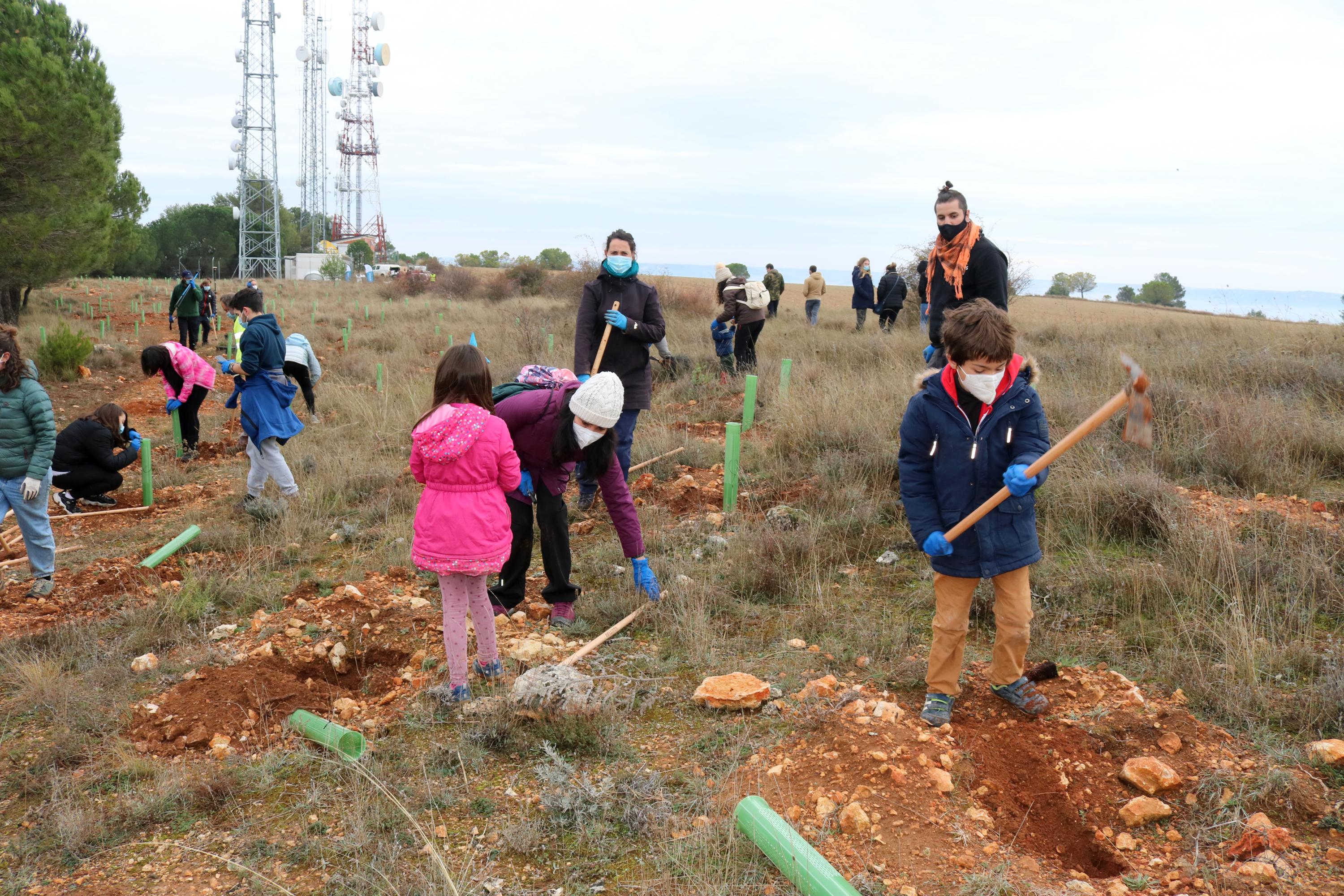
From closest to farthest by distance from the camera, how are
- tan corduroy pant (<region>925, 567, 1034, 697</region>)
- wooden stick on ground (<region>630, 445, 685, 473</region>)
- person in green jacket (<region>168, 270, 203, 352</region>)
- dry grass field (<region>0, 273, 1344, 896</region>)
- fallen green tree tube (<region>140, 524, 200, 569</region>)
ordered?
dry grass field (<region>0, 273, 1344, 896</region>), tan corduroy pant (<region>925, 567, 1034, 697</region>), fallen green tree tube (<region>140, 524, 200, 569</region>), wooden stick on ground (<region>630, 445, 685, 473</region>), person in green jacket (<region>168, 270, 203, 352</region>)

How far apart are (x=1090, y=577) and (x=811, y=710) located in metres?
1.88

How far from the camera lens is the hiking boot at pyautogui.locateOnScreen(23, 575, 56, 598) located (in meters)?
4.87

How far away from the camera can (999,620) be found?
317cm

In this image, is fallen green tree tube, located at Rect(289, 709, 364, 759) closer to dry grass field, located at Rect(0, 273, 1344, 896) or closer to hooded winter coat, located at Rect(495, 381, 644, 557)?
dry grass field, located at Rect(0, 273, 1344, 896)

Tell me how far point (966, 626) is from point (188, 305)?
14.9 meters

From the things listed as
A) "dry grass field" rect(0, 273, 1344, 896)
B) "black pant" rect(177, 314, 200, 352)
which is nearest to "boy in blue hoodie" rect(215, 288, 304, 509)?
"dry grass field" rect(0, 273, 1344, 896)

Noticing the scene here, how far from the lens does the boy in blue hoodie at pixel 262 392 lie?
594 centimetres

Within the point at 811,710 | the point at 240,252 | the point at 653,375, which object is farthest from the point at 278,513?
the point at 240,252

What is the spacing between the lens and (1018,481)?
284 cm

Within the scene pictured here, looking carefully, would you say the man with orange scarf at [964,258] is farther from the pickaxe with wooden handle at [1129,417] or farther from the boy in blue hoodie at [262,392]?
the boy in blue hoodie at [262,392]

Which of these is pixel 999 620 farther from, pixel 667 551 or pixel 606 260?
pixel 606 260

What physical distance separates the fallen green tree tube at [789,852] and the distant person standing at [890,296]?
505 inches

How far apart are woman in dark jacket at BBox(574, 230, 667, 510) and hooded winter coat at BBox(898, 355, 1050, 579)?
8.45ft

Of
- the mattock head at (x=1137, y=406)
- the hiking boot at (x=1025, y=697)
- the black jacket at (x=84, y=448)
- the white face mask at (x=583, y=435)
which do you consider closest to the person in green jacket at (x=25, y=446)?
the black jacket at (x=84, y=448)
